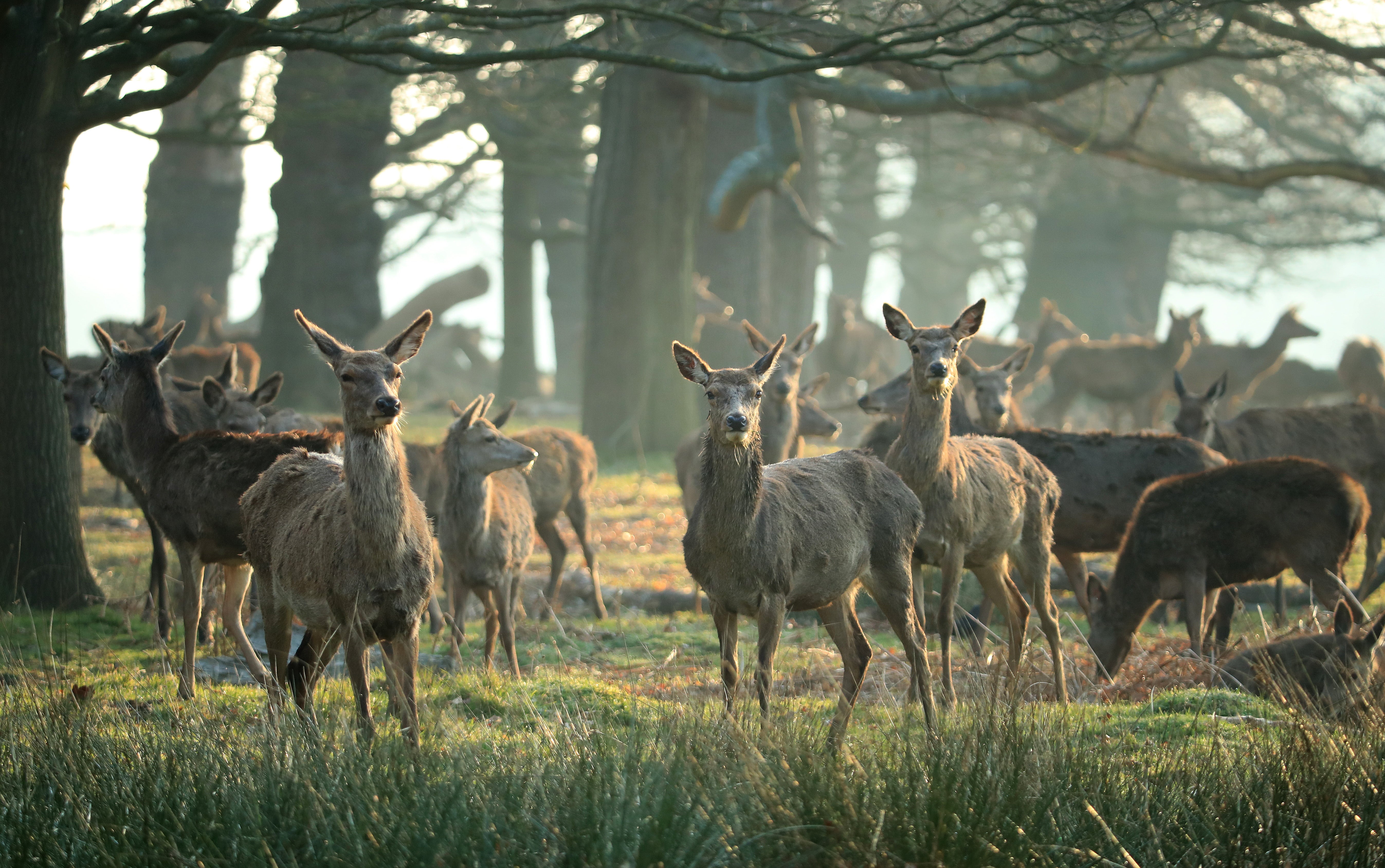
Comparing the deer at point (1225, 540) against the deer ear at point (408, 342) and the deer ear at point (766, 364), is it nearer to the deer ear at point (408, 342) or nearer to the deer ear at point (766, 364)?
the deer ear at point (766, 364)

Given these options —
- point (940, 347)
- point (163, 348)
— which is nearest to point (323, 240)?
point (163, 348)

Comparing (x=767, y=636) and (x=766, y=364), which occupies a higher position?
(x=766, y=364)

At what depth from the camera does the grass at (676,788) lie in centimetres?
476

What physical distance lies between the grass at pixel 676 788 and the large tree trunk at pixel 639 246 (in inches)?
566

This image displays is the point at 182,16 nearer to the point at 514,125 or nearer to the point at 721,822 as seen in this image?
the point at 721,822

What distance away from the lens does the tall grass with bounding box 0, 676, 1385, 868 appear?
4.75 meters

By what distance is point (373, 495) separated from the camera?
6383mm

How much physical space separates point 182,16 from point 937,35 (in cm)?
532

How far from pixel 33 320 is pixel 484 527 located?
388cm

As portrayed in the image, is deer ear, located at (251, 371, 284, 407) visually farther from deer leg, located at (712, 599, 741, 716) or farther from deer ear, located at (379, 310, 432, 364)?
deer leg, located at (712, 599, 741, 716)

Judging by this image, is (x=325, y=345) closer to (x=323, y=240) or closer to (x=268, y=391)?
(x=268, y=391)

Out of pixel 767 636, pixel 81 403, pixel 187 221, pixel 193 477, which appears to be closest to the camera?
pixel 767 636

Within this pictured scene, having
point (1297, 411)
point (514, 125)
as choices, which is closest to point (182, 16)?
point (1297, 411)

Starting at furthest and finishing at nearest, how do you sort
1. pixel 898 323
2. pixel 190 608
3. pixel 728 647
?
pixel 898 323 → pixel 190 608 → pixel 728 647
